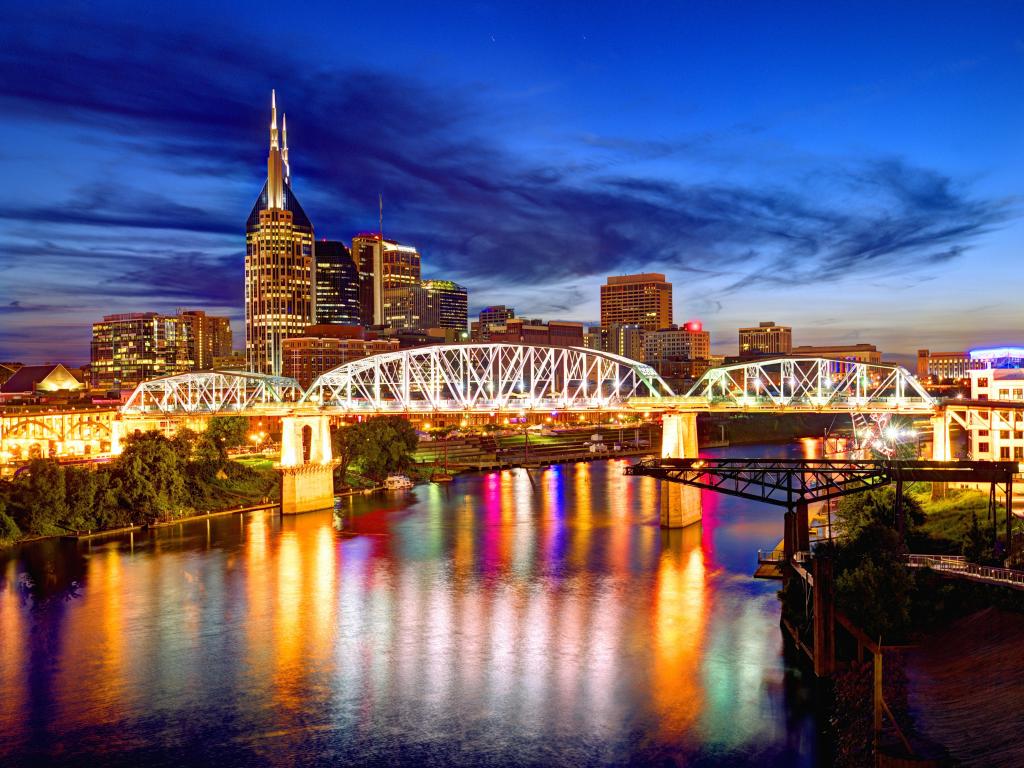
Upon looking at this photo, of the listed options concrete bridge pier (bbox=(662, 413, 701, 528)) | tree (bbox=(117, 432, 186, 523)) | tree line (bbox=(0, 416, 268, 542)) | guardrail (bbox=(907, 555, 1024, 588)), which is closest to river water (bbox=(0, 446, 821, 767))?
concrete bridge pier (bbox=(662, 413, 701, 528))

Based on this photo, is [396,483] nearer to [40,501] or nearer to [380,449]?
[380,449]

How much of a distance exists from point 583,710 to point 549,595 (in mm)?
13794

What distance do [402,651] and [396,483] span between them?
160 feet

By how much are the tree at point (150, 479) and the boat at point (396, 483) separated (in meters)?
21.1

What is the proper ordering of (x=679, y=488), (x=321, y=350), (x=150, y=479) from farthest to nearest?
(x=321, y=350), (x=150, y=479), (x=679, y=488)

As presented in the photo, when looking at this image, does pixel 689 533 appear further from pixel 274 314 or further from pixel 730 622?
pixel 274 314

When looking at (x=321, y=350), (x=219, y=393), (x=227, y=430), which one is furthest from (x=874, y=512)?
(x=321, y=350)

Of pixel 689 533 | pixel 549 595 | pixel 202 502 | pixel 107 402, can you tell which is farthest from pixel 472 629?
pixel 107 402

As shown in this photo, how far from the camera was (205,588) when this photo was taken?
144 feet

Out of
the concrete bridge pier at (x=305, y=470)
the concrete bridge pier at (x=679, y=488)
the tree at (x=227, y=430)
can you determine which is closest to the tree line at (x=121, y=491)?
the concrete bridge pier at (x=305, y=470)

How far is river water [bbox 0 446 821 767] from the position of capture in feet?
85.6

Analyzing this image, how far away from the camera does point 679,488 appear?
57.3 m

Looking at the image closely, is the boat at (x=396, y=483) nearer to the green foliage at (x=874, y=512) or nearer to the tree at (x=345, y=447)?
the tree at (x=345, y=447)

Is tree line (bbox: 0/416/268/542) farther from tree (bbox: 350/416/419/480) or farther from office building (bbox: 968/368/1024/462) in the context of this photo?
office building (bbox: 968/368/1024/462)
